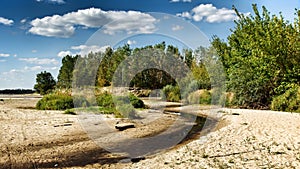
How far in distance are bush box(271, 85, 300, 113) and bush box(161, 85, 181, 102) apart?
12.2 metres

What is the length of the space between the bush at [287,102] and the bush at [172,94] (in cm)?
1217

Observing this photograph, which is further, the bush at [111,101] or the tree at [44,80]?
the tree at [44,80]

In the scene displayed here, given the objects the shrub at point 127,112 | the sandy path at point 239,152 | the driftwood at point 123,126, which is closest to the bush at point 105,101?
the shrub at point 127,112

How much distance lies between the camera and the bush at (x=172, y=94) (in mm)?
32281

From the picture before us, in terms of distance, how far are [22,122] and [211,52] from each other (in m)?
24.2

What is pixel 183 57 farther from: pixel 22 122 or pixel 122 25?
pixel 22 122

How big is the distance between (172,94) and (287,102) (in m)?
14.4

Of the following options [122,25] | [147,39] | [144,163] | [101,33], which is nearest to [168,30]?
[147,39]

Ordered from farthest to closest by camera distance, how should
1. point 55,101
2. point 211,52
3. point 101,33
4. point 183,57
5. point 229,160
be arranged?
point 183,57 → point 211,52 → point 55,101 → point 101,33 → point 229,160

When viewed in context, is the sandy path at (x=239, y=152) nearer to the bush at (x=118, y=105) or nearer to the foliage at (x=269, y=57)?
the foliage at (x=269, y=57)

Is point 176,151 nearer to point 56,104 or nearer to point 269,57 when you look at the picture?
point 269,57

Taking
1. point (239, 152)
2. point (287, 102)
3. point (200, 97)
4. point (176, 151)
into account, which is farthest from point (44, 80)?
point (239, 152)

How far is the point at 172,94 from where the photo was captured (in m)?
32.8

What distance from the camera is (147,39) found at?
61.5 feet
